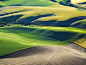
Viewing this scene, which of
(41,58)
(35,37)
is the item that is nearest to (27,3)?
(35,37)

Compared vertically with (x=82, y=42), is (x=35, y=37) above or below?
above

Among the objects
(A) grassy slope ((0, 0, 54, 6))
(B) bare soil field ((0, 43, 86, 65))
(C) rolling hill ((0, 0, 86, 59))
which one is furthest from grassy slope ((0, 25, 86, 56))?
(A) grassy slope ((0, 0, 54, 6))

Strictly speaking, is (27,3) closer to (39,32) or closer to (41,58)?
(39,32)

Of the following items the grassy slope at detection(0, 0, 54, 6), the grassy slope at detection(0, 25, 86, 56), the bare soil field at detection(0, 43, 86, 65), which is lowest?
the bare soil field at detection(0, 43, 86, 65)

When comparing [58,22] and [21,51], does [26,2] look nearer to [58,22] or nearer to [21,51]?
[58,22]

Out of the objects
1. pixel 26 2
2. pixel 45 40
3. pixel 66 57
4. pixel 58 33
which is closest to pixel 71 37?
pixel 58 33

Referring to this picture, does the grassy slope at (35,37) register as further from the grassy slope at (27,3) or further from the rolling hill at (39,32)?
the grassy slope at (27,3)

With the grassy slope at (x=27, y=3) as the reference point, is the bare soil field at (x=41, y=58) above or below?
below

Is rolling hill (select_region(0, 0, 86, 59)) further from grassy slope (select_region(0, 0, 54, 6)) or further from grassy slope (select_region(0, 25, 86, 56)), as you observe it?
grassy slope (select_region(0, 0, 54, 6))

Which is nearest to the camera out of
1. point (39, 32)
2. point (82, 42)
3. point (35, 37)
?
point (82, 42)

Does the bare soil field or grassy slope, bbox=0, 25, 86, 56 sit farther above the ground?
grassy slope, bbox=0, 25, 86, 56

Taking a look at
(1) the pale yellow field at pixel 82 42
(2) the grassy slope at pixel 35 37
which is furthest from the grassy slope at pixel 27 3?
(1) the pale yellow field at pixel 82 42

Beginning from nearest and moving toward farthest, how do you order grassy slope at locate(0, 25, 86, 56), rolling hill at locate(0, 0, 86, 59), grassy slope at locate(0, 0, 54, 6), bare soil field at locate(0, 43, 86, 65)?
1. bare soil field at locate(0, 43, 86, 65)
2. grassy slope at locate(0, 25, 86, 56)
3. rolling hill at locate(0, 0, 86, 59)
4. grassy slope at locate(0, 0, 54, 6)

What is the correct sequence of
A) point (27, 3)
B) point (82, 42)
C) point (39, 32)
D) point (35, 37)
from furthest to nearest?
point (27, 3) < point (39, 32) < point (35, 37) < point (82, 42)
